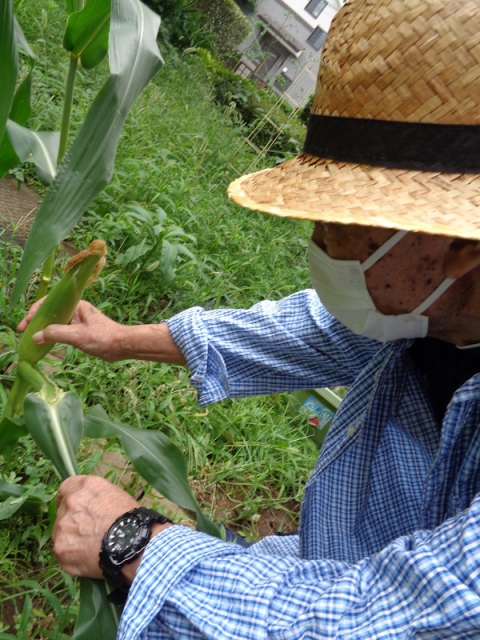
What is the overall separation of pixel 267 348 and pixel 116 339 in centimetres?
38

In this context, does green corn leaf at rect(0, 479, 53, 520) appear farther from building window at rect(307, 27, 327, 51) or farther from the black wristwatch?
building window at rect(307, 27, 327, 51)

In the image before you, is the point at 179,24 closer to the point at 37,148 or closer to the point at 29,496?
the point at 37,148

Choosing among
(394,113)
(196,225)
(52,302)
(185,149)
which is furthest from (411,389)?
(185,149)

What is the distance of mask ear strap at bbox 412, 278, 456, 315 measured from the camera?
865 millimetres

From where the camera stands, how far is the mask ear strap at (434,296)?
865mm

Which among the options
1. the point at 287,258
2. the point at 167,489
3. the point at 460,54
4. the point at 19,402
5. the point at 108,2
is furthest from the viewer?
the point at 287,258

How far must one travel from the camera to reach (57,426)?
3.54 feet

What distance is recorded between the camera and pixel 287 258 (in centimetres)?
320

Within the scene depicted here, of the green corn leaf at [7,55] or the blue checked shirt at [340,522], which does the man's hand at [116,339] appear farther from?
the green corn leaf at [7,55]

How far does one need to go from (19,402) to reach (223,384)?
49 cm

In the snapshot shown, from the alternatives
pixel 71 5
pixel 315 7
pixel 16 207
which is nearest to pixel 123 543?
pixel 71 5

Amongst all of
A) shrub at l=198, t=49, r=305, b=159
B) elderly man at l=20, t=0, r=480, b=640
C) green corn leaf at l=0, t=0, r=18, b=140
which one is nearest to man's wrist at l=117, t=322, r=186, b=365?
elderly man at l=20, t=0, r=480, b=640

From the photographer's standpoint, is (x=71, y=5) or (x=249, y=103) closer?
(x=71, y=5)

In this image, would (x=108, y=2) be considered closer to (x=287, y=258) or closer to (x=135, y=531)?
(x=135, y=531)
